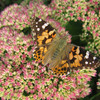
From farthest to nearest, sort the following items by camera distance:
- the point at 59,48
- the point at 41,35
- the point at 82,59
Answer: the point at 59,48 < the point at 41,35 < the point at 82,59

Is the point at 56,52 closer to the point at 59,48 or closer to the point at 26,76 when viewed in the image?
the point at 59,48

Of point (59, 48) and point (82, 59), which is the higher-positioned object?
point (59, 48)

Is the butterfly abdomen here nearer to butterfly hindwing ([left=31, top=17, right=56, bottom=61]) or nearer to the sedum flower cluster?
butterfly hindwing ([left=31, top=17, right=56, bottom=61])

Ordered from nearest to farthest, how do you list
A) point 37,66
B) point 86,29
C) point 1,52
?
point 37,66 → point 1,52 → point 86,29

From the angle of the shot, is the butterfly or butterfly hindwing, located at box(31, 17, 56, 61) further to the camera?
butterfly hindwing, located at box(31, 17, 56, 61)

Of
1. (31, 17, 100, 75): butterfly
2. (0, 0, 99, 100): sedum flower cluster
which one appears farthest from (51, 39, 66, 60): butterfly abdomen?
(0, 0, 99, 100): sedum flower cluster

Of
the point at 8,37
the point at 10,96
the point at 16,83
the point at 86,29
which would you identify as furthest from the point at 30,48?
the point at 86,29

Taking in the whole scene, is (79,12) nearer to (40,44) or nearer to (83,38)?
(83,38)

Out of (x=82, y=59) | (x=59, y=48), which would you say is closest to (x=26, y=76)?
(x=59, y=48)
